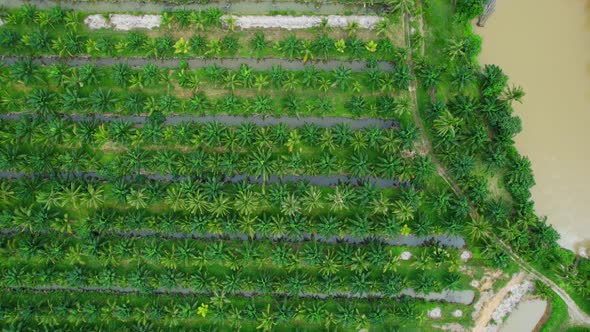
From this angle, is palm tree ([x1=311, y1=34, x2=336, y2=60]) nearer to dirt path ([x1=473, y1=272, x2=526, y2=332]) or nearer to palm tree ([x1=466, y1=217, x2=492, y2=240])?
palm tree ([x1=466, y1=217, x2=492, y2=240])

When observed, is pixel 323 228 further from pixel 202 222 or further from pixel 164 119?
pixel 164 119

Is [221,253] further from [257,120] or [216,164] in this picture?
[257,120]

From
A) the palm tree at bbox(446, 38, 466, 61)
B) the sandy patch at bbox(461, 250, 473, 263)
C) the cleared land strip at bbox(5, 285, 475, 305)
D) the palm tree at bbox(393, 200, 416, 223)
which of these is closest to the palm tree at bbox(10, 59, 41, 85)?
the cleared land strip at bbox(5, 285, 475, 305)

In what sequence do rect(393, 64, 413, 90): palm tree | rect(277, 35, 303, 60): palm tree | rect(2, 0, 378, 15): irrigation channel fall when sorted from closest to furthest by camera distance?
rect(393, 64, 413, 90): palm tree, rect(277, 35, 303, 60): palm tree, rect(2, 0, 378, 15): irrigation channel

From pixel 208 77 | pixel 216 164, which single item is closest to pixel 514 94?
pixel 216 164

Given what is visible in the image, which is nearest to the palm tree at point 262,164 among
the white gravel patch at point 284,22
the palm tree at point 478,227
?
the white gravel patch at point 284,22

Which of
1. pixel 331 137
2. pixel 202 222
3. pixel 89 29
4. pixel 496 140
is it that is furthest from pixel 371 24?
pixel 89 29
